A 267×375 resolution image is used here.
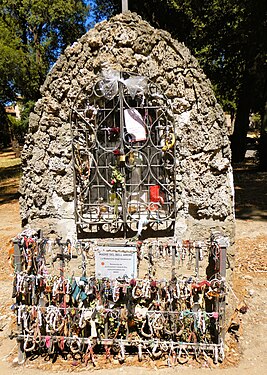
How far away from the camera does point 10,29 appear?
18516 millimetres

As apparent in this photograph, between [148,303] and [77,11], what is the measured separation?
754 inches

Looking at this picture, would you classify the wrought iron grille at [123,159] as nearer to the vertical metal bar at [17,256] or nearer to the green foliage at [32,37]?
the vertical metal bar at [17,256]

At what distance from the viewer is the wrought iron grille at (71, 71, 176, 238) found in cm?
404

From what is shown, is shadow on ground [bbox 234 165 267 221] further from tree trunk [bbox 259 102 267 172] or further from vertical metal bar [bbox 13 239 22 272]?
vertical metal bar [bbox 13 239 22 272]

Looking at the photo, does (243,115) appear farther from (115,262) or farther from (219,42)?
(115,262)

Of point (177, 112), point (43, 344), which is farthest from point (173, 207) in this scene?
point (43, 344)

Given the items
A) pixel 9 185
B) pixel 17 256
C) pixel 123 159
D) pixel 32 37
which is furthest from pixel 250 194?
pixel 32 37

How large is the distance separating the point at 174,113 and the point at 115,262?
67.1 inches

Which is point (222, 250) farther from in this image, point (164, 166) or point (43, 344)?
point (43, 344)

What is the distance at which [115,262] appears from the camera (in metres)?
3.92

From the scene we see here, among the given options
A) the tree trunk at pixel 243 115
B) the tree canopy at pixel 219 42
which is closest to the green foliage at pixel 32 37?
the tree canopy at pixel 219 42

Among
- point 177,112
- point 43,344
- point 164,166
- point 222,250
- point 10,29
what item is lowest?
point 43,344

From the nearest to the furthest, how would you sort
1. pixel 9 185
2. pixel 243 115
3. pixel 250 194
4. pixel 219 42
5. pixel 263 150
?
1. pixel 250 194
2. pixel 263 150
3. pixel 9 185
4. pixel 219 42
5. pixel 243 115

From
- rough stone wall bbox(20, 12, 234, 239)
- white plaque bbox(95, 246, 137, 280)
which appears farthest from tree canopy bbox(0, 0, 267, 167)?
white plaque bbox(95, 246, 137, 280)
